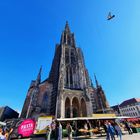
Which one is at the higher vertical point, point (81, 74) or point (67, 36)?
point (67, 36)

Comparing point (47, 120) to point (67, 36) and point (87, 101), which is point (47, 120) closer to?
point (87, 101)

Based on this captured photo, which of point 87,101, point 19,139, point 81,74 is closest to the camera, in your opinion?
point 19,139

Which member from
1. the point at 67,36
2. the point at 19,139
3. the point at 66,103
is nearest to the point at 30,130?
the point at 19,139

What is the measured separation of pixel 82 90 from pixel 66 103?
505 cm

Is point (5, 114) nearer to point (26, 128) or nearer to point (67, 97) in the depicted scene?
point (67, 97)

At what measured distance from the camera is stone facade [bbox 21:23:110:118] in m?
24.4

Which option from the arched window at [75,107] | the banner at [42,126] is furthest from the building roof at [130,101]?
the banner at [42,126]

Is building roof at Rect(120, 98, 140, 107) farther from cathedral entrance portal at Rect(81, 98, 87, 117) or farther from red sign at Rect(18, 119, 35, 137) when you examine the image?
red sign at Rect(18, 119, 35, 137)

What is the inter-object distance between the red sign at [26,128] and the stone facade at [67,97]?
722 centimetres

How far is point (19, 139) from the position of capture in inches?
517

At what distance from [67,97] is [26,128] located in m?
12.5

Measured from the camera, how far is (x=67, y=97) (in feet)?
83.8

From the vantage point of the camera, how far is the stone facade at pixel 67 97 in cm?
2442

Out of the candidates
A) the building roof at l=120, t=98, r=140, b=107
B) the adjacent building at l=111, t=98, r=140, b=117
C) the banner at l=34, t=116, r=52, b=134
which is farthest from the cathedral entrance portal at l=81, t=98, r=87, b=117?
the building roof at l=120, t=98, r=140, b=107
